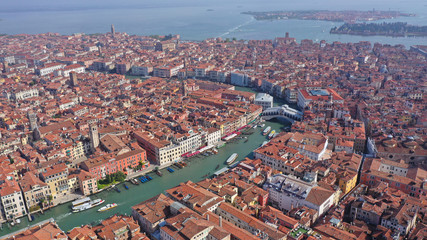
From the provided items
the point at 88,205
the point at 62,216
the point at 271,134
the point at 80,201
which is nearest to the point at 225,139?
the point at 271,134

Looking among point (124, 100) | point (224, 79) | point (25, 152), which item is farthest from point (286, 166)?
point (224, 79)

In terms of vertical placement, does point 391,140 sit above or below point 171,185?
above

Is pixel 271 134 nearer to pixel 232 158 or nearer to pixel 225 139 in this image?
pixel 225 139

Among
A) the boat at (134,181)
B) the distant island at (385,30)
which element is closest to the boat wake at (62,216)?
the boat at (134,181)

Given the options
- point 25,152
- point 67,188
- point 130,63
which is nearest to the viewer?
point 67,188

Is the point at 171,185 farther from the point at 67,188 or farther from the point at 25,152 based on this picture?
the point at 25,152

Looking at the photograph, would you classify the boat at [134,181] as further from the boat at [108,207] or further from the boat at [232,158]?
the boat at [232,158]
